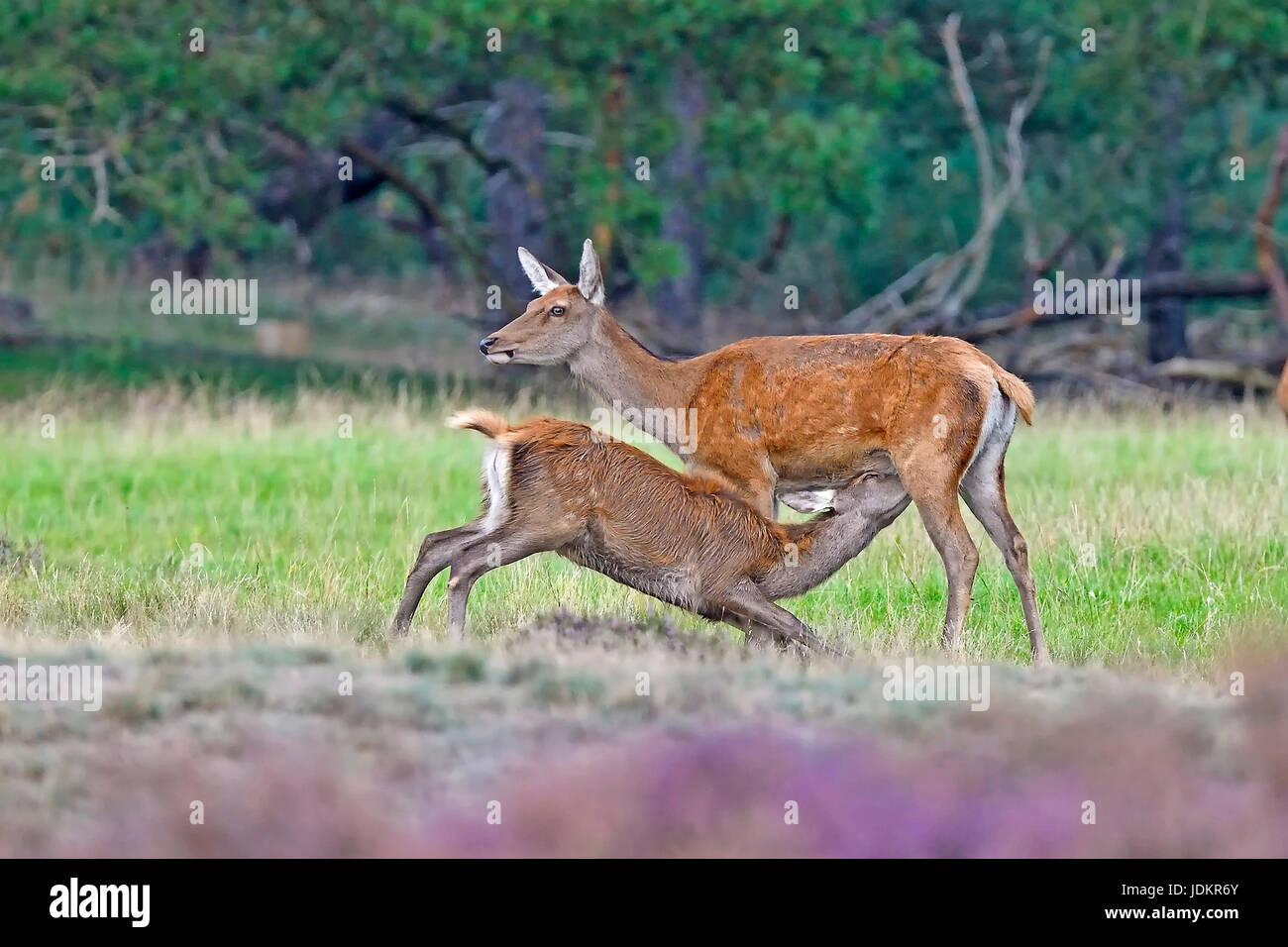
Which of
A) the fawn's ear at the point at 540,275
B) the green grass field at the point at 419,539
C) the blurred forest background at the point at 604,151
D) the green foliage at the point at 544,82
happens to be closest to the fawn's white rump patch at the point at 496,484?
the green grass field at the point at 419,539

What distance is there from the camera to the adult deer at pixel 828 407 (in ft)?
26.8

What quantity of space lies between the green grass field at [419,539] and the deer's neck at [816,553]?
296 mm

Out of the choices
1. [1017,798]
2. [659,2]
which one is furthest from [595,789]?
[659,2]

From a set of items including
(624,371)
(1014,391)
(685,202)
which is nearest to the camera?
(1014,391)

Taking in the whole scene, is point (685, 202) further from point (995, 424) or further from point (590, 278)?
point (995, 424)

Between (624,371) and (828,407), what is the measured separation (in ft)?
3.90

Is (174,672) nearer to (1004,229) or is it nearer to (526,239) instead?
(526,239)

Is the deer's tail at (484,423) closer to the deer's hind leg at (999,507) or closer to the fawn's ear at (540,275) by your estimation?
the fawn's ear at (540,275)

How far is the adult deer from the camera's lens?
818 centimetres

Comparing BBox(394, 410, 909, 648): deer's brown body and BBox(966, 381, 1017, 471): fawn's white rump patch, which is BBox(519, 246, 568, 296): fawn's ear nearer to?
BBox(394, 410, 909, 648): deer's brown body

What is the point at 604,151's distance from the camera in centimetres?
1897

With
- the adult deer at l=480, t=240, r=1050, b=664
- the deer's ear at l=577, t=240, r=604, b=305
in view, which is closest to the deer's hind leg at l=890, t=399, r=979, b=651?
the adult deer at l=480, t=240, r=1050, b=664

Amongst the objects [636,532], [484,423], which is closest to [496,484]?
[484,423]

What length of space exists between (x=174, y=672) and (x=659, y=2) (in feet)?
41.3
